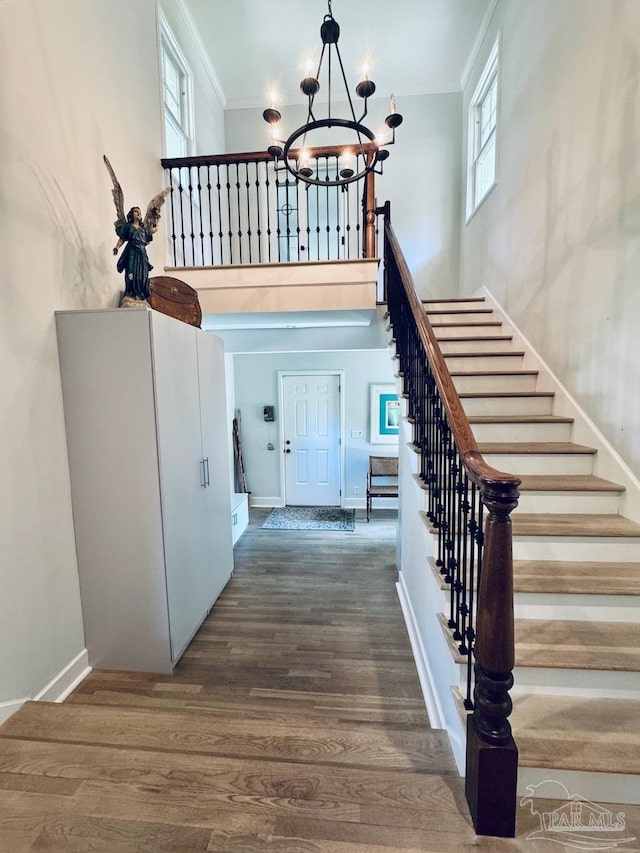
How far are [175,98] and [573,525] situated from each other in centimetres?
516

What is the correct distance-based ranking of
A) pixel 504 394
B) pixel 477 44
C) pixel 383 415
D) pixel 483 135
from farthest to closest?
pixel 383 415 < pixel 483 135 < pixel 477 44 < pixel 504 394

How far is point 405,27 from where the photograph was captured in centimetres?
403

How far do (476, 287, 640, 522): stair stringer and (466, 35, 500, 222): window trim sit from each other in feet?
6.51

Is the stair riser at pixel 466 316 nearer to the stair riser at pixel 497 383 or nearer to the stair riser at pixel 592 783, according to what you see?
the stair riser at pixel 497 383

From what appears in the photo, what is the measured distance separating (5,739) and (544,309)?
12.4 ft

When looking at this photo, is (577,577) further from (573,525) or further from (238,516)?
(238,516)

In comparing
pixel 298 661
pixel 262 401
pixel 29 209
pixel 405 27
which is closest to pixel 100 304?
pixel 29 209

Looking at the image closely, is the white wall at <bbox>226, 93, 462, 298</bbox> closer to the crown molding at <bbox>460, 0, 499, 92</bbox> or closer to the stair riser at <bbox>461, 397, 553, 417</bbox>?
the crown molding at <bbox>460, 0, 499, 92</bbox>

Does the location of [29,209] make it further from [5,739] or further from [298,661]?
[298,661]

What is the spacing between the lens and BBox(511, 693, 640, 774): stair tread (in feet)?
3.99

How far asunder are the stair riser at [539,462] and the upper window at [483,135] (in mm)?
3138

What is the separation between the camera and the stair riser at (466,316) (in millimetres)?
3662

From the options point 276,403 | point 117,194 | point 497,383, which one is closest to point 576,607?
point 497,383

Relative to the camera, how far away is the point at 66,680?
2.01 m
